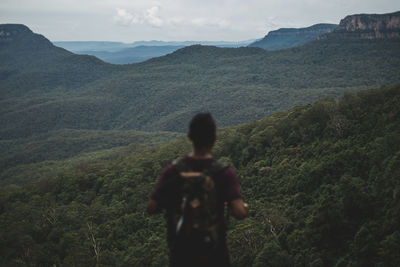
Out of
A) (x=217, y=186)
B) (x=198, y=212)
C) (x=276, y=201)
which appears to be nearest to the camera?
(x=198, y=212)

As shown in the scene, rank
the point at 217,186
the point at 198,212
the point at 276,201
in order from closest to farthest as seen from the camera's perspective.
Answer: the point at 198,212
the point at 217,186
the point at 276,201

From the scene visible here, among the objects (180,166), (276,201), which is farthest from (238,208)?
(276,201)

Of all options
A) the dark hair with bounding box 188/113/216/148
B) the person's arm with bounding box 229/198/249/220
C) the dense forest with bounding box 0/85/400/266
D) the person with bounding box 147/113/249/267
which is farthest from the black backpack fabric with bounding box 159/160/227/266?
the dense forest with bounding box 0/85/400/266

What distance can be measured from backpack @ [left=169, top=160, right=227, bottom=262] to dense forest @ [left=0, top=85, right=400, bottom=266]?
1746cm

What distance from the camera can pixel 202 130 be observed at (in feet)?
12.5

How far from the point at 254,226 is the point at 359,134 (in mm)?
20687

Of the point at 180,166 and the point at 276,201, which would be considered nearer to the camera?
the point at 180,166

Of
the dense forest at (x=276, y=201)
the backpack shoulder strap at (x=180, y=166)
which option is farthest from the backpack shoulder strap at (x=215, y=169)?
the dense forest at (x=276, y=201)

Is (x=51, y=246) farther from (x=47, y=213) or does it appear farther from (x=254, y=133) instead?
(x=254, y=133)

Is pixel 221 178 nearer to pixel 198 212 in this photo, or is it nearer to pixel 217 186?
pixel 217 186

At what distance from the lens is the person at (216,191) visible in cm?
376

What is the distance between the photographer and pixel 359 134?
140 feet

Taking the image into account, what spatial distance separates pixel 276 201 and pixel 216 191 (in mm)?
36649

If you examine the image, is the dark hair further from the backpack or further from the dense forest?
the dense forest
